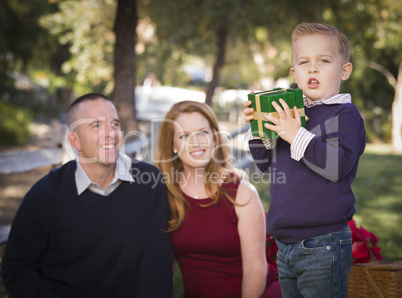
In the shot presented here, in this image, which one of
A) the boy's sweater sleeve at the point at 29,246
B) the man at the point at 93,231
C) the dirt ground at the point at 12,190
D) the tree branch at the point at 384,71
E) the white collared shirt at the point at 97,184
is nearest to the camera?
the boy's sweater sleeve at the point at 29,246

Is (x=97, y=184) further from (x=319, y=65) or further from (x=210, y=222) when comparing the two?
(x=319, y=65)

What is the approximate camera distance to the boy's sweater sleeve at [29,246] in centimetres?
267

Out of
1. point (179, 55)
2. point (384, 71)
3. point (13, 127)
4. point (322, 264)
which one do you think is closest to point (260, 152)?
point (322, 264)

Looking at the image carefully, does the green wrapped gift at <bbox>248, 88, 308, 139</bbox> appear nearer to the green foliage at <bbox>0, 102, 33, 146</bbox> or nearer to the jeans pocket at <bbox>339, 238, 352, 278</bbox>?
the jeans pocket at <bbox>339, 238, 352, 278</bbox>

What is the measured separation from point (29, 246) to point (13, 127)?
36.6 ft

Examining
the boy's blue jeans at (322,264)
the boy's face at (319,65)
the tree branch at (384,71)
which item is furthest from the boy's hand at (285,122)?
the tree branch at (384,71)

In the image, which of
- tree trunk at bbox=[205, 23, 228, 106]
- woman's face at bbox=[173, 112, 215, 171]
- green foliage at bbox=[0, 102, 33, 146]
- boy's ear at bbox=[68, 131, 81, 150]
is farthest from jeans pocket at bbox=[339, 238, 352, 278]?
green foliage at bbox=[0, 102, 33, 146]

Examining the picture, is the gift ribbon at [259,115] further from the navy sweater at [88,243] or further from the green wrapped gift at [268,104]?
the navy sweater at [88,243]

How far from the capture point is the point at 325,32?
2.18 metres

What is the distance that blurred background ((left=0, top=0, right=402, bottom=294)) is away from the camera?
731cm

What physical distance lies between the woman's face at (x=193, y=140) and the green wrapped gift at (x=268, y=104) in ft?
3.03

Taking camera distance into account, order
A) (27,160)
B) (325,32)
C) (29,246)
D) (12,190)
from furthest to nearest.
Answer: (12,190)
(27,160)
(29,246)
(325,32)

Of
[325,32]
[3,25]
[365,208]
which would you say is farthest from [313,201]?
[3,25]

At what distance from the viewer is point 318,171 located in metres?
2.13
